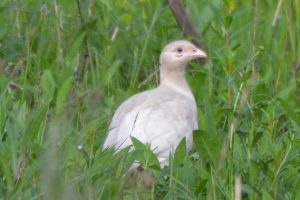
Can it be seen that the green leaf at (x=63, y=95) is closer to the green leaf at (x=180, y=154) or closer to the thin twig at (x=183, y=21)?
the green leaf at (x=180, y=154)

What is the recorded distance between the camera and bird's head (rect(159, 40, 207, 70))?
6.91 m

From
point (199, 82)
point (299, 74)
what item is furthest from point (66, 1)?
point (299, 74)

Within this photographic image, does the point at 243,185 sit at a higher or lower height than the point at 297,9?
lower

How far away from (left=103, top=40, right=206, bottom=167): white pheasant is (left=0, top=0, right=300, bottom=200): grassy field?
12cm

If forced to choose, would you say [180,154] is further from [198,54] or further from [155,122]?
[198,54]

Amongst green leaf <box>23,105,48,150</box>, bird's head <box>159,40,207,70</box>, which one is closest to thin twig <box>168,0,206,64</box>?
bird's head <box>159,40,207,70</box>

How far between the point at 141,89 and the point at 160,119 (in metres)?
1.43

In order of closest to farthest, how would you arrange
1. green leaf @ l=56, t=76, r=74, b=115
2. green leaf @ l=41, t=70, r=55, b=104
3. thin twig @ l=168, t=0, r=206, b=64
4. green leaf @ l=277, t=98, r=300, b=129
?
green leaf @ l=277, t=98, r=300, b=129, green leaf @ l=56, t=76, r=74, b=115, green leaf @ l=41, t=70, r=55, b=104, thin twig @ l=168, t=0, r=206, b=64

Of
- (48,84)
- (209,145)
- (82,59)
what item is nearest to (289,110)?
(209,145)

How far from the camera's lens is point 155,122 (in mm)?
5812

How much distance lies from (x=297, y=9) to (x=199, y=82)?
1.10 meters

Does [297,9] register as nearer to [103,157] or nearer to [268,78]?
[268,78]

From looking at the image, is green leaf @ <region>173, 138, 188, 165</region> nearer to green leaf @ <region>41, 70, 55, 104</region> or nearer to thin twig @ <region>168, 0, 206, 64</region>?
green leaf @ <region>41, 70, 55, 104</region>

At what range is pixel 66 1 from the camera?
813cm
